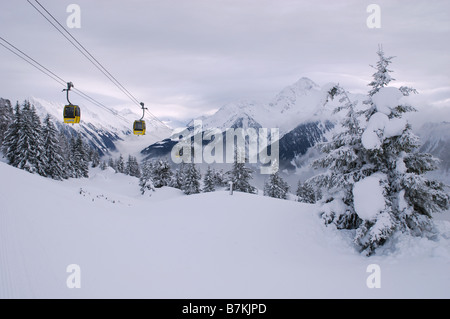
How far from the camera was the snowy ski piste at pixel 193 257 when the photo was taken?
5.04 m

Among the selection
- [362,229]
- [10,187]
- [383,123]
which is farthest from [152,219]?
[383,123]

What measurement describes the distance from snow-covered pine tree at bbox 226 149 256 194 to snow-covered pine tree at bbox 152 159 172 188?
1712 centimetres

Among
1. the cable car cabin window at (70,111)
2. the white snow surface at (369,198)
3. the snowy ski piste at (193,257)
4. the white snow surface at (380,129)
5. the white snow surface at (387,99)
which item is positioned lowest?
the snowy ski piste at (193,257)

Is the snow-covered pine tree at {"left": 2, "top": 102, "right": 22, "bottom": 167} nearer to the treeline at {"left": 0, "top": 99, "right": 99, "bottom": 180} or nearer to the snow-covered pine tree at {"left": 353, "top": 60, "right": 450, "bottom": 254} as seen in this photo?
the treeline at {"left": 0, "top": 99, "right": 99, "bottom": 180}

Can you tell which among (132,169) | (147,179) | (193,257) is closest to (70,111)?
(193,257)

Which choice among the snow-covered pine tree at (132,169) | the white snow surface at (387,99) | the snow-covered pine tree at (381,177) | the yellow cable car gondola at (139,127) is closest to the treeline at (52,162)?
the yellow cable car gondola at (139,127)

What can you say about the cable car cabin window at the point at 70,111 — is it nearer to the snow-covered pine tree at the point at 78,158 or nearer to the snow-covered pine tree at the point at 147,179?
the snow-covered pine tree at the point at 147,179

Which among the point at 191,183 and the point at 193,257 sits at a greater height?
the point at 191,183

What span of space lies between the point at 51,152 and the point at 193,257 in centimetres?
4035

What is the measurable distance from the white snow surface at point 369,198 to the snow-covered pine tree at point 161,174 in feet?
138

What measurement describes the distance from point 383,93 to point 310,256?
6519mm

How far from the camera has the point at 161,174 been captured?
4609 centimetres

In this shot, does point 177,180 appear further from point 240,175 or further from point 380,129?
point 380,129

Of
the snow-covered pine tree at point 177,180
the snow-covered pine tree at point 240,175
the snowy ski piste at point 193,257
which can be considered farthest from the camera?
the snow-covered pine tree at point 177,180
